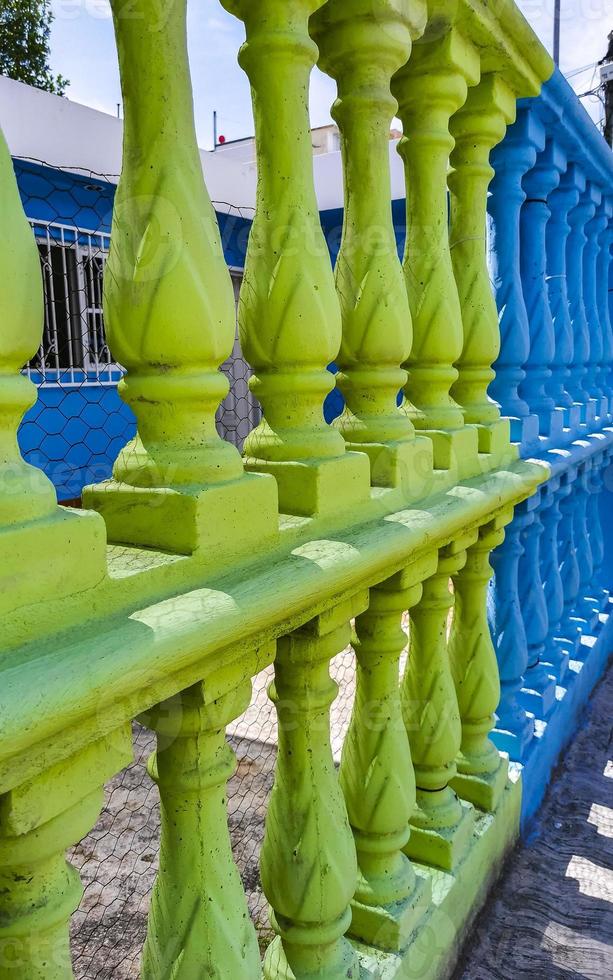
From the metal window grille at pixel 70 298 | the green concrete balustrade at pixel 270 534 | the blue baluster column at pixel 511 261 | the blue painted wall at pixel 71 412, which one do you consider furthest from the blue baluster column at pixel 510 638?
the metal window grille at pixel 70 298

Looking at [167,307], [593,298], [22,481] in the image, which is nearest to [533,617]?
[593,298]

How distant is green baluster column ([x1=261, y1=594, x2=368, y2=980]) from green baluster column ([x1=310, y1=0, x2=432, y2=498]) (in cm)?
34

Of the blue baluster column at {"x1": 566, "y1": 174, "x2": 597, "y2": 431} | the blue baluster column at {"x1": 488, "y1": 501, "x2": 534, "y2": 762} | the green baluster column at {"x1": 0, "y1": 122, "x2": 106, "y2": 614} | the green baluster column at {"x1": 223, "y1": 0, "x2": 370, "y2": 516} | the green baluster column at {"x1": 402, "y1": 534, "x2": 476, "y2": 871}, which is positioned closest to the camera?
the green baluster column at {"x1": 0, "y1": 122, "x2": 106, "y2": 614}

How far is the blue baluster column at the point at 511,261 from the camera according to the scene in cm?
190

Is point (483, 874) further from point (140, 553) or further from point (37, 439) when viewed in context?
point (37, 439)

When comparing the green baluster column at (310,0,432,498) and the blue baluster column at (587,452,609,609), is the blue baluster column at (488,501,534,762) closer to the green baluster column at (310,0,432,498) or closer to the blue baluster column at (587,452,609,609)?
the green baluster column at (310,0,432,498)

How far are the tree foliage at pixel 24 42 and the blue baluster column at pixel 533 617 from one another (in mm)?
8858

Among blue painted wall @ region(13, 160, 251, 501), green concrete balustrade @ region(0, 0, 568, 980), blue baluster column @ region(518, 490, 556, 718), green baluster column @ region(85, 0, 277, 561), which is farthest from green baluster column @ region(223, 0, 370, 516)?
blue painted wall @ region(13, 160, 251, 501)

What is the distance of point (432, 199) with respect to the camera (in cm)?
137

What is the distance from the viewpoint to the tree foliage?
29.4ft

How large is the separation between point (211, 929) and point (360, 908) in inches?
20.1

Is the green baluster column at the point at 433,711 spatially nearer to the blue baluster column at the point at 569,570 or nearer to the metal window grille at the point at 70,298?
the blue baluster column at the point at 569,570

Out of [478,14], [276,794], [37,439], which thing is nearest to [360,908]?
[276,794]

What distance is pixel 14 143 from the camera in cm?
564
